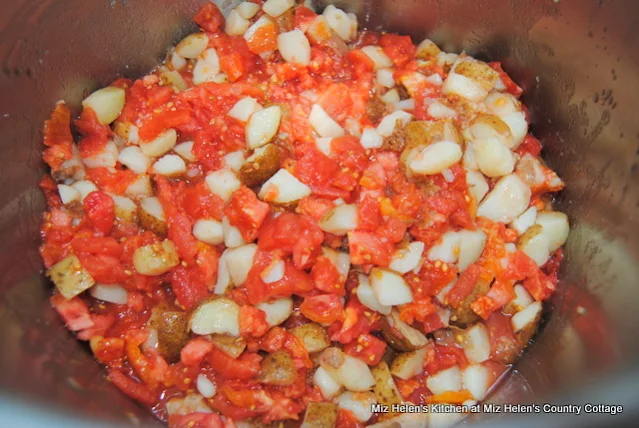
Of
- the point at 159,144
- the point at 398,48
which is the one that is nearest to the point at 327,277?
the point at 159,144

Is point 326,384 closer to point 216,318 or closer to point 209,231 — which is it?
point 216,318

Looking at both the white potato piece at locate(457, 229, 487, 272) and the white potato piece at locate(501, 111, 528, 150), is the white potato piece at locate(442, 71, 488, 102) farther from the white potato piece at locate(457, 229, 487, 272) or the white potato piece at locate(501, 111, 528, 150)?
the white potato piece at locate(457, 229, 487, 272)

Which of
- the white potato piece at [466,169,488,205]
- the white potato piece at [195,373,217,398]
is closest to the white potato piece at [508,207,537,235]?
the white potato piece at [466,169,488,205]

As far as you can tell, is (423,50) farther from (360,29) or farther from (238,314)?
(238,314)

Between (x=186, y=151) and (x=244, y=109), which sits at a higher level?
(x=244, y=109)

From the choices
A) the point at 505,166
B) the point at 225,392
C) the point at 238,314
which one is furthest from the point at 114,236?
the point at 505,166

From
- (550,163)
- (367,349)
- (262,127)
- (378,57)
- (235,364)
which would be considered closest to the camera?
(235,364)
